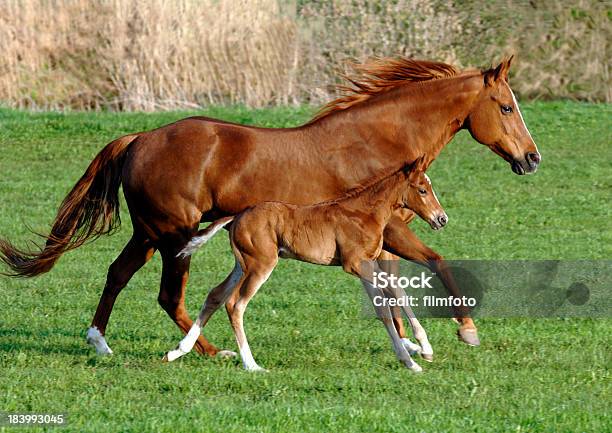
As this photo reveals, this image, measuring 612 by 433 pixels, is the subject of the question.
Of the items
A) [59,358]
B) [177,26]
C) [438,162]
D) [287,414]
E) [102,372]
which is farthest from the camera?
[177,26]

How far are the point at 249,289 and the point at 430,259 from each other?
4.39 feet

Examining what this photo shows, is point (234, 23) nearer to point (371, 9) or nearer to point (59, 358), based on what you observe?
point (371, 9)

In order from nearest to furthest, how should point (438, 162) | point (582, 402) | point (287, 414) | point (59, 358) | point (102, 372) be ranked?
point (287, 414) < point (582, 402) < point (102, 372) < point (59, 358) < point (438, 162)

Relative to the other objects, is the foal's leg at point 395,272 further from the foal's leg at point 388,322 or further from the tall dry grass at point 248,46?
the tall dry grass at point 248,46

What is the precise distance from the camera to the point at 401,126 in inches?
352

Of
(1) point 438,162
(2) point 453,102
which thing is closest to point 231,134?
(2) point 453,102

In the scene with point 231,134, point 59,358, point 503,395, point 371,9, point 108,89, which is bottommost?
point 108,89

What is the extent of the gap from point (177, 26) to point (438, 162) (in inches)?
213

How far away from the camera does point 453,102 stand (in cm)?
895

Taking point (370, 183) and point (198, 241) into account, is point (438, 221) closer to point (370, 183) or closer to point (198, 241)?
point (370, 183)

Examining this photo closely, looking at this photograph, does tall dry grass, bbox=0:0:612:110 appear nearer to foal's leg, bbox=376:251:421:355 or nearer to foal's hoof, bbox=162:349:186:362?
foal's leg, bbox=376:251:421:355

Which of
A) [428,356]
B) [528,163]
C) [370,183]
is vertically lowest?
[428,356]

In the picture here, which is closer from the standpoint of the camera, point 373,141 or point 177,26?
point 373,141

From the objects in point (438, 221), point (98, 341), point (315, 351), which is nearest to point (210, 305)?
point (315, 351)
